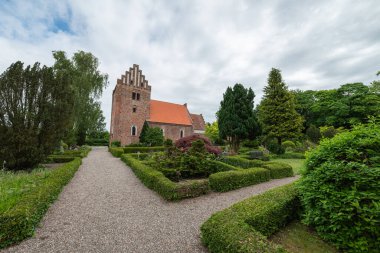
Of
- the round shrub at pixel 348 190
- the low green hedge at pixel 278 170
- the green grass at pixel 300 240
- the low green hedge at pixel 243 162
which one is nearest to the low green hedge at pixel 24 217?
the green grass at pixel 300 240

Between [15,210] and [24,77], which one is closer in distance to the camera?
[15,210]

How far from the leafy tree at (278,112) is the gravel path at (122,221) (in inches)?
560

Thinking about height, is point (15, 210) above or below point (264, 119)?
below

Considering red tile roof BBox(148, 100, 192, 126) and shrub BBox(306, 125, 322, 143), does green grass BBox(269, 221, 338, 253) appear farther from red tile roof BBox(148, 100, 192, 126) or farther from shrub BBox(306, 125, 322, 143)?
red tile roof BBox(148, 100, 192, 126)

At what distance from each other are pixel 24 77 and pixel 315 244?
12.8 metres

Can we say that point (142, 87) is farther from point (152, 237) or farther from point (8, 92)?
point (152, 237)

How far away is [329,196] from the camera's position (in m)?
3.04

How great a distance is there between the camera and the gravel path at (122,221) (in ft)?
10.3

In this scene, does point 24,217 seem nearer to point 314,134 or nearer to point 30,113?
point 30,113

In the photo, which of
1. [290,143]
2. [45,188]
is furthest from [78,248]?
[290,143]

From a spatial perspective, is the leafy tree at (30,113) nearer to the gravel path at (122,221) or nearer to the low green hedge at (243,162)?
the gravel path at (122,221)

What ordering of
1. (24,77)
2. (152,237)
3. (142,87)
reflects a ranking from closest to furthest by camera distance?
(152,237) < (24,77) < (142,87)

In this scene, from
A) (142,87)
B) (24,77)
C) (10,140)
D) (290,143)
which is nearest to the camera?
(10,140)

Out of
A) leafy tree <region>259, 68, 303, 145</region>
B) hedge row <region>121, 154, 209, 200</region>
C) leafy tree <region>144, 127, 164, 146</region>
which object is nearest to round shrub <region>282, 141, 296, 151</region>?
leafy tree <region>259, 68, 303, 145</region>
